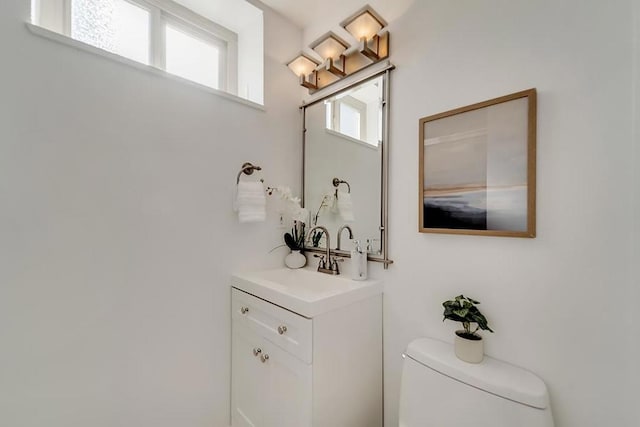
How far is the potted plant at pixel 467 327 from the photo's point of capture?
0.98 meters

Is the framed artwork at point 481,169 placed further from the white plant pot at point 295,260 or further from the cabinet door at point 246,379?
the cabinet door at point 246,379

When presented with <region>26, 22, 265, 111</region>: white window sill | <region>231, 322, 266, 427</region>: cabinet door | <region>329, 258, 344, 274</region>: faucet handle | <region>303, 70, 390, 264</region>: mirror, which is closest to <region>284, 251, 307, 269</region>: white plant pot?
<region>303, 70, 390, 264</region>: mirror

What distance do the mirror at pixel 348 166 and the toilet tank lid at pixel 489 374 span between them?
0.46m

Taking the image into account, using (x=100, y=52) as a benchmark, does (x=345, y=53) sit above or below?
above

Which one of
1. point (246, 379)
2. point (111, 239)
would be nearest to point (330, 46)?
point (111, 239)

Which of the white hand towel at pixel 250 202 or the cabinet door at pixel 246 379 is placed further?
the white hand towel at pixel 250 202

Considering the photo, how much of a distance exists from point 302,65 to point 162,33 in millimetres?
851

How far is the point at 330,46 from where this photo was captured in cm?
158

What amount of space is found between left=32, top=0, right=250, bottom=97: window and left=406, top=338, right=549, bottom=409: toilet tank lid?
1.69m

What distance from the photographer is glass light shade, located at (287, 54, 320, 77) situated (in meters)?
1.73

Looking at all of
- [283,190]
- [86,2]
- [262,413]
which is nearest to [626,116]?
[283,190]

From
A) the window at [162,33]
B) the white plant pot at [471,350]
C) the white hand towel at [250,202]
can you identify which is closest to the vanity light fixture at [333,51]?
the window at [162,33]

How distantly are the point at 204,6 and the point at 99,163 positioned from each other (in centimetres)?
122

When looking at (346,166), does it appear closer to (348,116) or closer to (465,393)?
(348,116)
